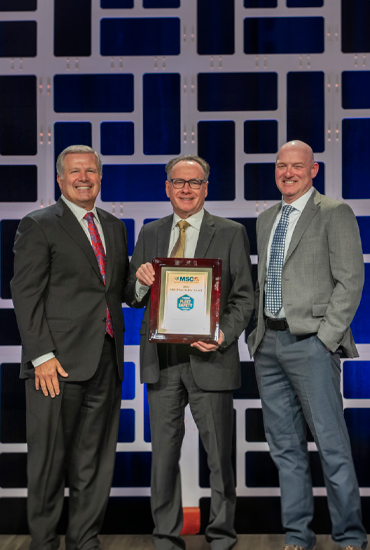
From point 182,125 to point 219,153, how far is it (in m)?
0.27

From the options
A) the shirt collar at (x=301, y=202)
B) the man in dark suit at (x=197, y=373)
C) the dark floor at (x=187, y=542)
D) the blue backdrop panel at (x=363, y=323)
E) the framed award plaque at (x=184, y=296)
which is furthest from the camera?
the blue backdrop panel at (x=363, y=323)

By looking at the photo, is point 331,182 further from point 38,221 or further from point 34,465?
point 34,465

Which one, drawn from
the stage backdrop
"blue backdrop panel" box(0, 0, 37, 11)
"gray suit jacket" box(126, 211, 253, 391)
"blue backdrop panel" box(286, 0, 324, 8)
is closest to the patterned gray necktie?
"gray suit jacket" box(126, 211, 253, 391)

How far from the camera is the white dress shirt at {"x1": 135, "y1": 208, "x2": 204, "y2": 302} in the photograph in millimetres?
2905

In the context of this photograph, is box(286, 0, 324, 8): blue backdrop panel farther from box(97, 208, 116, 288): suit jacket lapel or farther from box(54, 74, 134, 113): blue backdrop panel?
box(97, 208, 116, 288): suit jacket lapel

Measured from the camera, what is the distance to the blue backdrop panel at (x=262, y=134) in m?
3.48

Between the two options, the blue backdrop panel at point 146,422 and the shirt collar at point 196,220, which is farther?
the blue backdrop panel at point 146,422

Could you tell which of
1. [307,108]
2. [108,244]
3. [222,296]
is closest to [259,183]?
[307,108]

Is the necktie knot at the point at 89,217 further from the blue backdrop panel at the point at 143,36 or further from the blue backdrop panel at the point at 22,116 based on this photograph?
the blue backdrop panel at the point at 143,36

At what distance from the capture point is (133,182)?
3.51m

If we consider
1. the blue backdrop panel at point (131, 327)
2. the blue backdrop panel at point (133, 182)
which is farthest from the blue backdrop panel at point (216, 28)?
the blue backdrop panel at point (131, 327)

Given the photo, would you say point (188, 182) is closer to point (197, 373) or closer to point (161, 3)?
point (197, 373)

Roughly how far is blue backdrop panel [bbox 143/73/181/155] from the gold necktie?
28.8 inches

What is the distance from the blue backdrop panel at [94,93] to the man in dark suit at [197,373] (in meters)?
0.78
